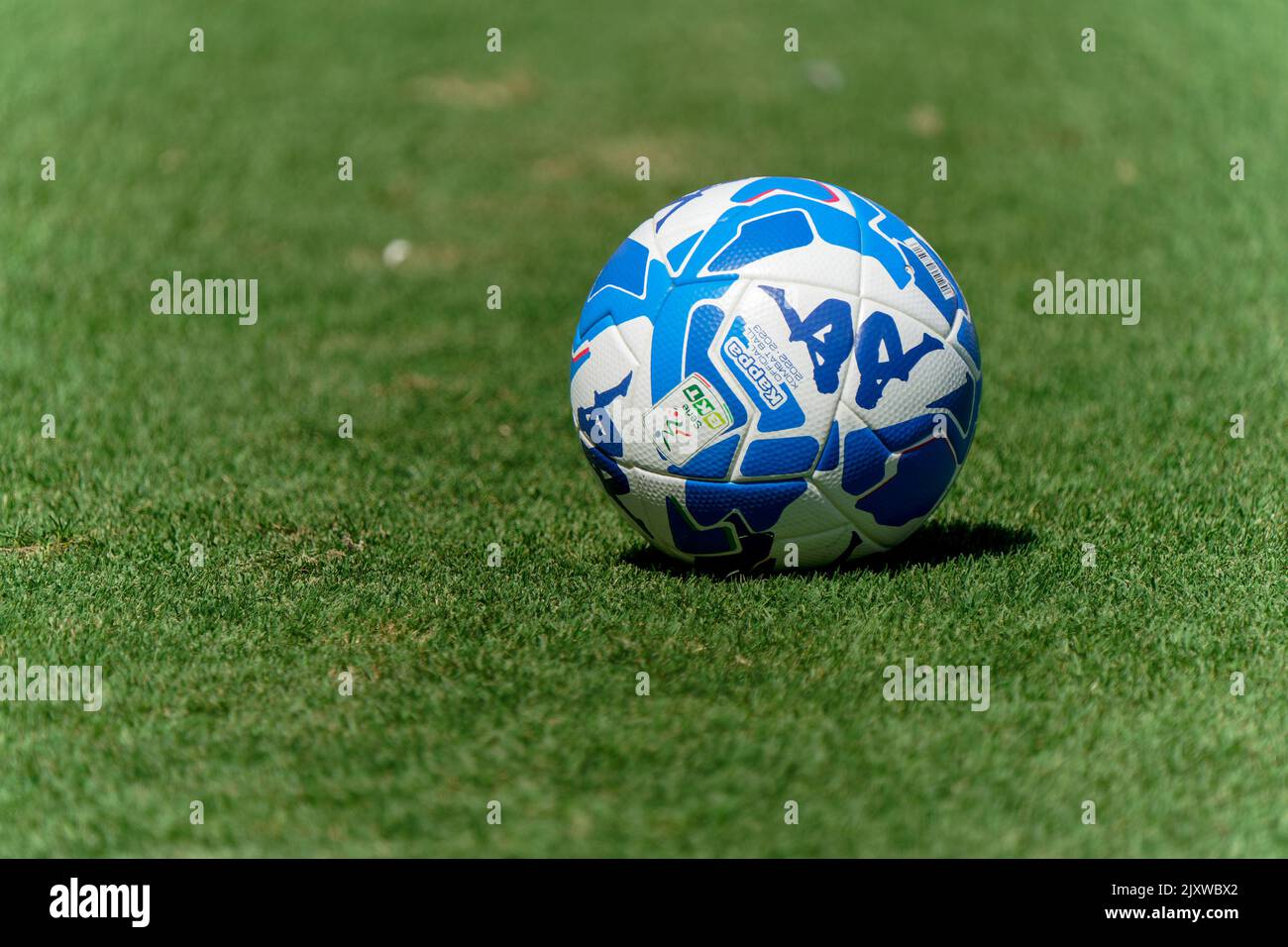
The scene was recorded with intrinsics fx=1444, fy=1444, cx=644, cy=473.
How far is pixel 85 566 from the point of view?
7.71 meters

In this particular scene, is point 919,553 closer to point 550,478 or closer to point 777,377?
point 777,377

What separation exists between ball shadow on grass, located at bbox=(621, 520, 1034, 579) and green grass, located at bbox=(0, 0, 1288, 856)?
0.04m

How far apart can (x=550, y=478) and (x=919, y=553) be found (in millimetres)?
2525

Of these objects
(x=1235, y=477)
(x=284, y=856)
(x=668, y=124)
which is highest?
(x=668, y=124)

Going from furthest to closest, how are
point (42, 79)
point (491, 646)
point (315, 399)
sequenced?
point (42, 79), point (315, 399), point (491, 646)

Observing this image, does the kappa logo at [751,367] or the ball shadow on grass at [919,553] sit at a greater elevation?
the kappa logo at [751,367]

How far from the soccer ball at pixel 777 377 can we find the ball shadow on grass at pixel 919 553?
0.11 m

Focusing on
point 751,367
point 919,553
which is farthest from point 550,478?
point 751,367

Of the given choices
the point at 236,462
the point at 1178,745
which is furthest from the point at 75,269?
the point at 1178,745

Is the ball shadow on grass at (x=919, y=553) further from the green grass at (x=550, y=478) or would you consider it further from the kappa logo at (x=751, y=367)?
the kappa logo at (x=751, y=367)

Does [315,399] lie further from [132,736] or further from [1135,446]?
[1135,446]

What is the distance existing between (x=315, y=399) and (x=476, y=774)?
563cm

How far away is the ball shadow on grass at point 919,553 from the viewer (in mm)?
7305

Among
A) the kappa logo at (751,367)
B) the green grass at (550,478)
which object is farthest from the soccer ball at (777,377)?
the green grass at (550,478)
